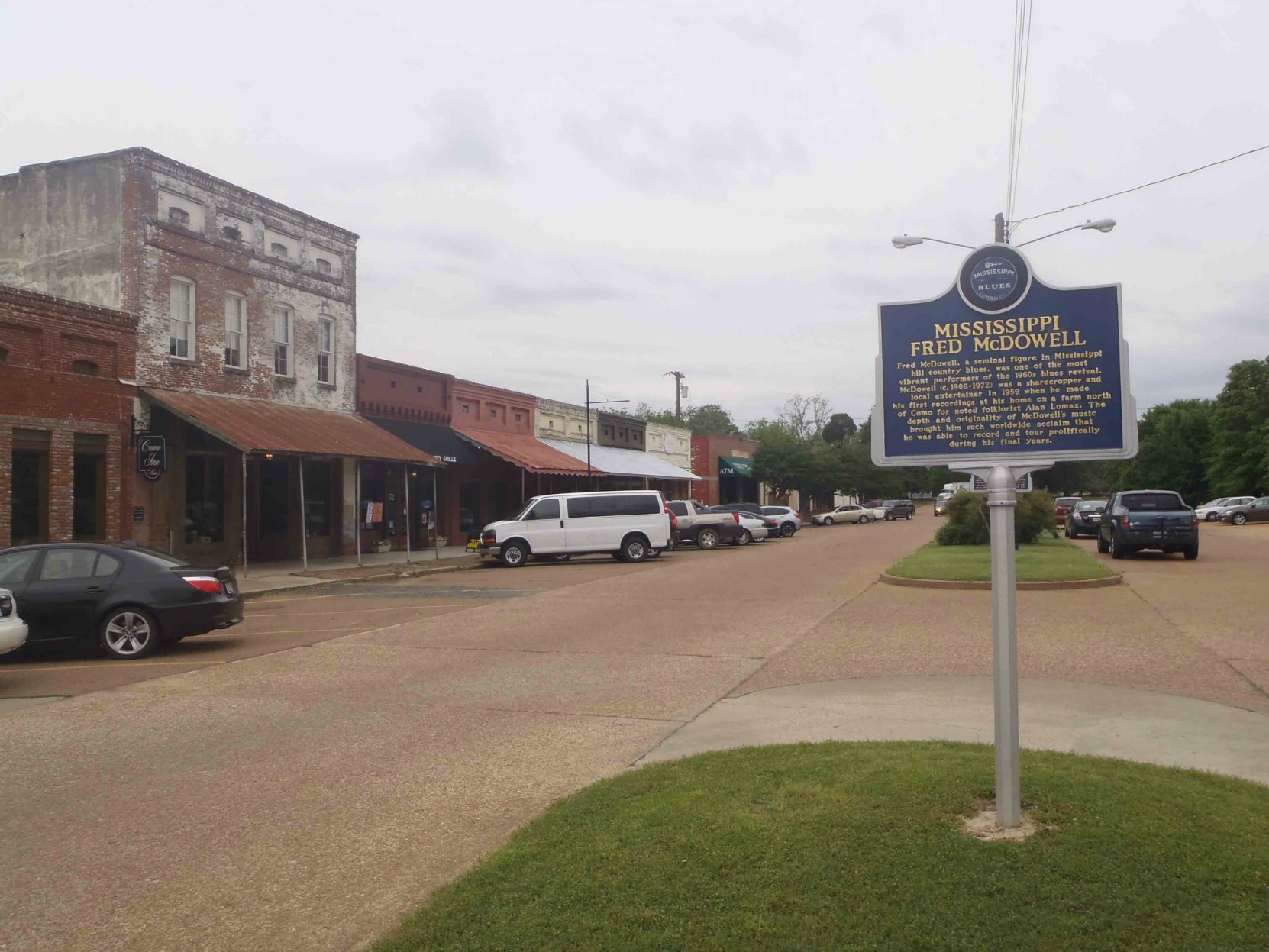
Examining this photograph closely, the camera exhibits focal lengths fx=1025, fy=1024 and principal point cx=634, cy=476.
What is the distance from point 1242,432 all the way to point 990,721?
78.7m

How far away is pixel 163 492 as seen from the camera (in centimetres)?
2294

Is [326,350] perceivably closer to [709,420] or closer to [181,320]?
[181,320]

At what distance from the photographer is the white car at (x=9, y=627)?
32.6 feet

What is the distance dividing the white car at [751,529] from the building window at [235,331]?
18799 millimetres

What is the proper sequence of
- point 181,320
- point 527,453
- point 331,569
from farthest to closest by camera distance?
1. point 527,453
2. point 331,569
3. point 181,320

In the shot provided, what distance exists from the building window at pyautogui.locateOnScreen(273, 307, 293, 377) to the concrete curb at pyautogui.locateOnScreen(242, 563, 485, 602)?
6772 mm

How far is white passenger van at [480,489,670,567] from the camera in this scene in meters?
27.7

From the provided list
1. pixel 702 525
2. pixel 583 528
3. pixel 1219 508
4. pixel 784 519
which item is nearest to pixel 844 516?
pixel 784 519

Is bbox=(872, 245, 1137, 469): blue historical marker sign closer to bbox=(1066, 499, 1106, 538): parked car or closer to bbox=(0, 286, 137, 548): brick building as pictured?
bbox=(0, 286, 137, 548): brick building

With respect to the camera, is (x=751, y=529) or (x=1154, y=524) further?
(x=751, y=529)

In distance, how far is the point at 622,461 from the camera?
46500 millimetres

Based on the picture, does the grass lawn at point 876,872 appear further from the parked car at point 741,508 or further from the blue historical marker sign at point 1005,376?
the parked car at point 741,508

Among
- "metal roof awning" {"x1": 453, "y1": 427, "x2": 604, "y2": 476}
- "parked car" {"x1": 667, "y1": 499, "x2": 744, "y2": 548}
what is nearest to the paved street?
"metal roof awning" {"x1": 453, "y1": 427, "x2": 604, "y2": 476}

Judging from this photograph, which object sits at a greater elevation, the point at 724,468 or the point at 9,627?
the point at 724,468
